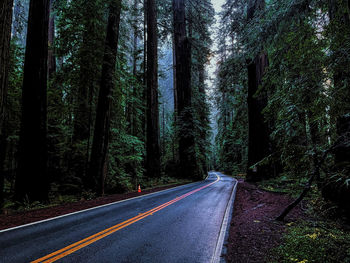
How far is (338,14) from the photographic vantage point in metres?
3.73

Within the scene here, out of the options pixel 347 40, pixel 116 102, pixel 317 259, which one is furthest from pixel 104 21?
pixel 317 259

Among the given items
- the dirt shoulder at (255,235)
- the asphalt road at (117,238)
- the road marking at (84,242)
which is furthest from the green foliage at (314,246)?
the road marking at (84,242)

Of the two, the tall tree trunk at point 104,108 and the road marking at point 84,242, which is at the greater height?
the tall tree trunk at point 104,108

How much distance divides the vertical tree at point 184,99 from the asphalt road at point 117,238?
14.4 meters

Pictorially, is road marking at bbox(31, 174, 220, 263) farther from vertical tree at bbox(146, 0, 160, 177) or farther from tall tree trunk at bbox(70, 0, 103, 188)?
vertical tree at bbox(146, 0, 160, 177)

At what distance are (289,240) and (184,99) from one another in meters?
18.9

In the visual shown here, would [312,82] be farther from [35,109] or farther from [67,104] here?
[67,104]

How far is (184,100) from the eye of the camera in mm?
21703

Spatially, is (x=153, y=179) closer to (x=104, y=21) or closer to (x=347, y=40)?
(x=104, y=21)

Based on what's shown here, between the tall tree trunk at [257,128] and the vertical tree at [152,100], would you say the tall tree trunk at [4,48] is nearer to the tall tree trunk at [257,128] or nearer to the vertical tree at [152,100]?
the vertical tree at [152,100]

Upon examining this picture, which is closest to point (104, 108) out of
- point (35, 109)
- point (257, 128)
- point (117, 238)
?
point (35, 109)

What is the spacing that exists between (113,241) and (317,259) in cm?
368

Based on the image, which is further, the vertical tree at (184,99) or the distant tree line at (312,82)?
the vertical tree at (184,99)

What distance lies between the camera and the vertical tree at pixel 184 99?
20781 mm
